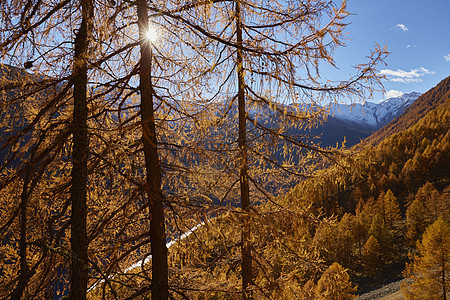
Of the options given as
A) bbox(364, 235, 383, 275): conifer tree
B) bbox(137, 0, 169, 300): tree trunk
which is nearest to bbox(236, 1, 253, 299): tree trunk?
bbox(137, 0, 169, 300): tree trunk

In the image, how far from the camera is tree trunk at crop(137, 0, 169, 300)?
9.89ft

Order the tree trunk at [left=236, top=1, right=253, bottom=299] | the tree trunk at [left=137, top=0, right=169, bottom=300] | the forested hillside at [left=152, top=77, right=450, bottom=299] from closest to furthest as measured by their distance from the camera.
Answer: the tree trunk at [left=137, top=0, right=169, bottom=300] → the forested hillside at [left=152, top=77, right=450, bottom=299] → the tree trunk at [left=236, top=1, right=253, bottom=299]

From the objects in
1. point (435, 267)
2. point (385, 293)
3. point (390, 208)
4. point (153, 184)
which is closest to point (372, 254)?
point (385, 293)

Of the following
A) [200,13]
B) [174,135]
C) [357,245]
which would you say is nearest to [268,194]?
[174,135]

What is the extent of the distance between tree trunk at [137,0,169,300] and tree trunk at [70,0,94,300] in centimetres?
62

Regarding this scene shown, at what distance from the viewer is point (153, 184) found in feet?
10.1

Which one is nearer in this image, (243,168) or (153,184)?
(153,184)

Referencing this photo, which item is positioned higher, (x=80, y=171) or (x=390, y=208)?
(x=80, y=171)

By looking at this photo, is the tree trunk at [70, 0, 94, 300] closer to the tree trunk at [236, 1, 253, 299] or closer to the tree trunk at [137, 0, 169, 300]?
the tree trunk at [137, 0, 169, 300]

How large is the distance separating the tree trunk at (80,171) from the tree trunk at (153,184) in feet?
2.03

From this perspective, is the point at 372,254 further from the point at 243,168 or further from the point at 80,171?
the point at 80,171

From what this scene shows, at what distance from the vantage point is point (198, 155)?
11.7 feet

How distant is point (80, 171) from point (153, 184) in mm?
770

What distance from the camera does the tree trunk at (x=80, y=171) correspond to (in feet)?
8.27
